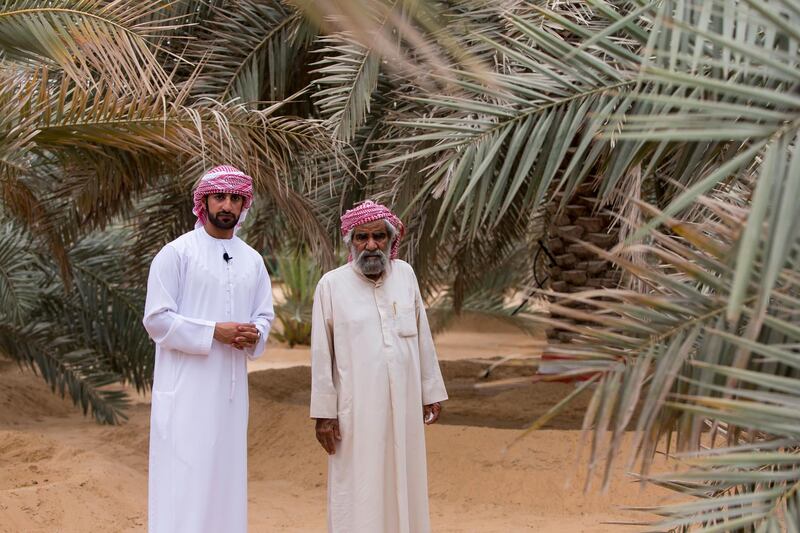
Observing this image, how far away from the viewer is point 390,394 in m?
4.86

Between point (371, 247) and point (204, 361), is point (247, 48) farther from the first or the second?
point (204, 361)

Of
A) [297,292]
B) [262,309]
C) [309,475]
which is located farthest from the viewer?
[297,292]

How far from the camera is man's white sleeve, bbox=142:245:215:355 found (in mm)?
4766

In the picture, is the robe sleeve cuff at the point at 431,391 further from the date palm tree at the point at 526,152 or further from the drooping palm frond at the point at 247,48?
the drooping palm frond at the point at 247,48

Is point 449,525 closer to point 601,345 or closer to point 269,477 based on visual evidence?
point 269,477

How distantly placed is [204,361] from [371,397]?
0.75m

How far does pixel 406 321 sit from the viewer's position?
16.2ft

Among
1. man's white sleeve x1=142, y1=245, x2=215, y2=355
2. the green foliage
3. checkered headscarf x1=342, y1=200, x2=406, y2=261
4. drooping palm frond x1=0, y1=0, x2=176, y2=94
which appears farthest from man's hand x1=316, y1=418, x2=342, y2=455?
the green foliage

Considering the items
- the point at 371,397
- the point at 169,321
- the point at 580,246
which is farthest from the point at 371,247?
the point at 580,246

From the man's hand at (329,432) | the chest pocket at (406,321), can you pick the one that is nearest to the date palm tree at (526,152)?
the chest pocket at (406,321)

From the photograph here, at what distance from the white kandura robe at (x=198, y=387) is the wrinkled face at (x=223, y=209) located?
10cm

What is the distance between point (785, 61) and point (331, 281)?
262 cm

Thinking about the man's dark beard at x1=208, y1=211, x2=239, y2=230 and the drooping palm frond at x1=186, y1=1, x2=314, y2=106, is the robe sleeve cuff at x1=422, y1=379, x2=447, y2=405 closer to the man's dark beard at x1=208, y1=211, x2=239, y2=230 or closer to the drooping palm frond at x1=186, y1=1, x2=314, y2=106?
the man's dark beard at x1=208, y1=211, x2=239, y2=230

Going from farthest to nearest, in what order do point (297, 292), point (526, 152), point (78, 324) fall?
point (297, 292) < point (78, 324) < point (526, 152)
